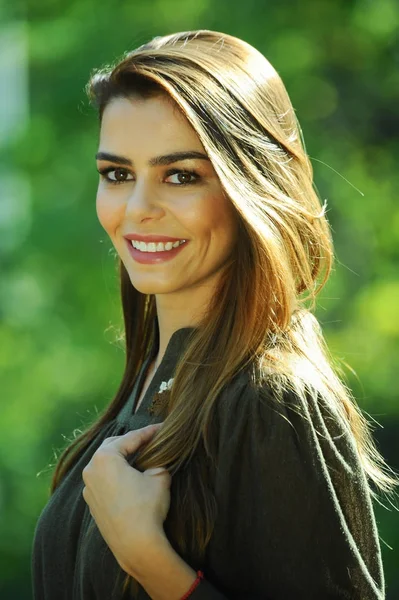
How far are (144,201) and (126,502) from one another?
550mm

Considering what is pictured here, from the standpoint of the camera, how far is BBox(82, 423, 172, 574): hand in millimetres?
1720

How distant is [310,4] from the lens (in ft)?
17.1

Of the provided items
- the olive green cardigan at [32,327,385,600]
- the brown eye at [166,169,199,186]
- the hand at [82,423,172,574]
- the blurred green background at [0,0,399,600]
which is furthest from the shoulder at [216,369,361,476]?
the blurred green background at [0,0,399,600]

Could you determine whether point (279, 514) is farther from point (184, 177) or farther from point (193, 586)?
point (184, 177)

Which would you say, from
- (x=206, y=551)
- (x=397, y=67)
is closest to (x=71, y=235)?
(x=397, y=67)

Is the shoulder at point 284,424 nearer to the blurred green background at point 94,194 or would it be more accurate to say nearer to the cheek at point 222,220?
the cheek at point 222,220

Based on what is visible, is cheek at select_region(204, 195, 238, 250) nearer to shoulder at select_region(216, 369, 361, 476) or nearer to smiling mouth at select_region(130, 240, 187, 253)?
smiling mouth at select_region(130, 240, 187, 253)

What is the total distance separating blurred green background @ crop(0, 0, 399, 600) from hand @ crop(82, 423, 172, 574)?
3.10 metres

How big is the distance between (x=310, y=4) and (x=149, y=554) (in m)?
4.04

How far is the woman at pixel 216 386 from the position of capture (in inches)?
66.8

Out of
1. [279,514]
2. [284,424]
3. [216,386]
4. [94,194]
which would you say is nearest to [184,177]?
[216,386]

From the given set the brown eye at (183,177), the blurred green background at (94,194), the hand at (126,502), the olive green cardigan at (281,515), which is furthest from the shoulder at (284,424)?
the blurred green background at (94,194)

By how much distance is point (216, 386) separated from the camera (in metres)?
1.82

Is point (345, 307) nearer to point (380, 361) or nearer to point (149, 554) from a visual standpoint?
point (380, 361)
